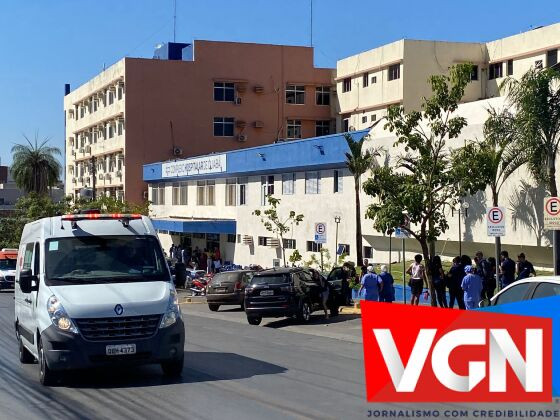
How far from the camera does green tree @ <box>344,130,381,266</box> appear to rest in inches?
1365

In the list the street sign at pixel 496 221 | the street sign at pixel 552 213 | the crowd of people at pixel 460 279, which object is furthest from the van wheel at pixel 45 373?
the crowd of people at pixel 460 279

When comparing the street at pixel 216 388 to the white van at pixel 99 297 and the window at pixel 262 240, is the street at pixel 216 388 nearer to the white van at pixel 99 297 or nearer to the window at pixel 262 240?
the white van at pixel 99 297

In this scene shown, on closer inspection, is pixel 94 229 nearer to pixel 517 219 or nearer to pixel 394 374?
pixel 394 374

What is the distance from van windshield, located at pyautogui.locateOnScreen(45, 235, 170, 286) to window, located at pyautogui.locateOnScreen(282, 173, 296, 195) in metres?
28.6

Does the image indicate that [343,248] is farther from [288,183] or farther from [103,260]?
[103,260]

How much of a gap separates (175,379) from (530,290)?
5.48m

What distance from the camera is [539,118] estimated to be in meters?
23.8

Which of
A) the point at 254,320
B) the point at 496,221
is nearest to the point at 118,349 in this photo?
the point at 496,221

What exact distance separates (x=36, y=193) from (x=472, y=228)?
5369cm

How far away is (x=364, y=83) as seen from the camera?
54.7 metres

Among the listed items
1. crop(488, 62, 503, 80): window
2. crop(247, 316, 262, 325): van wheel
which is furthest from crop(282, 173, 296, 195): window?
crop(247, 316, 262, 325): van wheel

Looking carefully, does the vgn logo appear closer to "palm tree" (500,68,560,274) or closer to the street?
the street

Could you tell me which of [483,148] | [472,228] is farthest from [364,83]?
[483,148]

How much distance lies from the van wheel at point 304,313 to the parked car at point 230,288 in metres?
6.30
